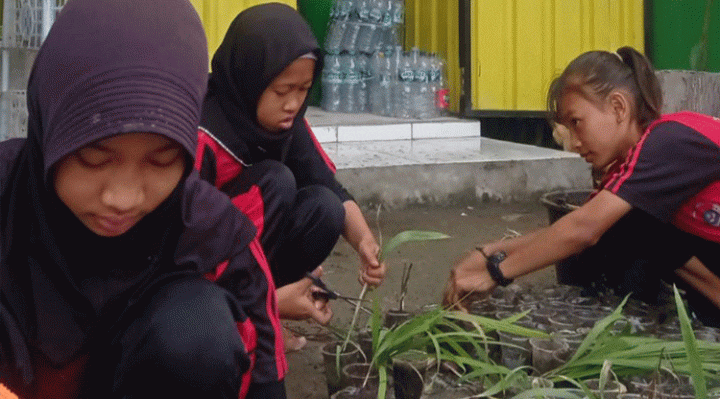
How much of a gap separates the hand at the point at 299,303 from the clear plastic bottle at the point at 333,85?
160 inches

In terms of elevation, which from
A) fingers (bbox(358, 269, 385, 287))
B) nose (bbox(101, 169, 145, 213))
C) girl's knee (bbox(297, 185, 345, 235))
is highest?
A: nose (bbox(101, 169, 145, 213))

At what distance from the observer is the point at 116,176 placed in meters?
1.29

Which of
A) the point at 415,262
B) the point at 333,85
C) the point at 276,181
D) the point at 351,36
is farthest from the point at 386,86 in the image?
the point at 276,181

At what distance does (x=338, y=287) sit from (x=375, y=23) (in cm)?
365

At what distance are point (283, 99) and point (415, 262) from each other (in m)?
1.31

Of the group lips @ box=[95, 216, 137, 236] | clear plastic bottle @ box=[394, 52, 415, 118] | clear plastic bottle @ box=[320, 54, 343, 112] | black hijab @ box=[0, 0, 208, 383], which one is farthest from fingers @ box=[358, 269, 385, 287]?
clear plastic bottle @ box=[320, 54, 343, 112]

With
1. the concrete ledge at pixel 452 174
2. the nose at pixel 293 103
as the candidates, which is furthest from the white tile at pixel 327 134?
the nose at pixel 293 103

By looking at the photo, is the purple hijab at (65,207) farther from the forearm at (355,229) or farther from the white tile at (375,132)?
the white tile at (375,132)

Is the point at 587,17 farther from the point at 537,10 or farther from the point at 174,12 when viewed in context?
the point at 174,12

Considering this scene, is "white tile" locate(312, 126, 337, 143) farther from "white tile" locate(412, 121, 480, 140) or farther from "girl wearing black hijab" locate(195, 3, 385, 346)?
"girl wearing black hijab" locate(195, 3, 385, 346)

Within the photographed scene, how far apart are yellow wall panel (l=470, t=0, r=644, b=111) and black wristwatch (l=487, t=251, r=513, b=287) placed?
3.22 metres

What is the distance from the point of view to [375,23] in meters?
6.33

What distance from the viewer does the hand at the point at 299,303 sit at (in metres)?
2.16

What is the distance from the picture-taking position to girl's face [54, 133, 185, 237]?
128 cm
